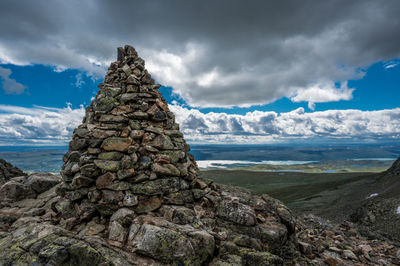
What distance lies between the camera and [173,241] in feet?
33.7

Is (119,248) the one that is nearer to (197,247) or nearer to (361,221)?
(197,247)

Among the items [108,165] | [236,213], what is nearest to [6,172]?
[108,165]

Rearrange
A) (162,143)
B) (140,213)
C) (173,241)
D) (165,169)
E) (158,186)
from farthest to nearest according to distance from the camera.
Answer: (162,143)
(165,169)
(158,186)
(140,213)
(173,241)

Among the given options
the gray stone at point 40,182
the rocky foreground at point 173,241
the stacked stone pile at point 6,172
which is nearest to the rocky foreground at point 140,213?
the rocky foreground at point 173,241

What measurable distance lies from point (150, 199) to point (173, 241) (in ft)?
13.5

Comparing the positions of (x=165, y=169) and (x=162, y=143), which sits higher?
(x=162, y=143)

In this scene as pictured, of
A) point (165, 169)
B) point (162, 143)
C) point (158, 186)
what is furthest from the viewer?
point (162, 143)

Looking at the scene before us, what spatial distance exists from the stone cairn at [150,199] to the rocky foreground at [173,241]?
0.23 ft

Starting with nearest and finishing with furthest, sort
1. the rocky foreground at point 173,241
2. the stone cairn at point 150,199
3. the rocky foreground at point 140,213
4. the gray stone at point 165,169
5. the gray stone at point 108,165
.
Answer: the rocky foreground at point 173,241, the rocky foreground at point 140,213, the stone cairn at point 150,199, the gray stone at point 108,165, the gray stone at point 165,169

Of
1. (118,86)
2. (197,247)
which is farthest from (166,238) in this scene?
(118,86)

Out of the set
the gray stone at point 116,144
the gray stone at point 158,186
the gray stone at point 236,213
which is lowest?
the gray stone at point 236,213

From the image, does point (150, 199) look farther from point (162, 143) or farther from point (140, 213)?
point (162, 143)

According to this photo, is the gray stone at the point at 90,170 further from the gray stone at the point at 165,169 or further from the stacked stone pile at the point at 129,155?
the gray stone at the point at 165,169

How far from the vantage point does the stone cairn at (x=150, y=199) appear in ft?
35.9
